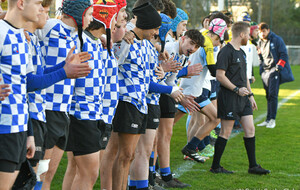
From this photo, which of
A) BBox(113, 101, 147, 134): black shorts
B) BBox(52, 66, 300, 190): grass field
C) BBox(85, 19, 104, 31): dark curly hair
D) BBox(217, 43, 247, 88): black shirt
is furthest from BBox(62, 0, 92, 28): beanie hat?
BBox(217, 43, 247, 88): black shirt

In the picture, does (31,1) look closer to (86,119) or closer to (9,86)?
(9,86)

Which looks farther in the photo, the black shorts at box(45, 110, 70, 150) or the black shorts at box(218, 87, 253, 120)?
the black shorts at box(218, 87, 253, 120)

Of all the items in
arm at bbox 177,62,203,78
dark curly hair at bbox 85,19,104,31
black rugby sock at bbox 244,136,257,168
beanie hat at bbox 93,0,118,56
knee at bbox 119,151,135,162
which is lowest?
black rugby sock at bbox 244,136,257,168

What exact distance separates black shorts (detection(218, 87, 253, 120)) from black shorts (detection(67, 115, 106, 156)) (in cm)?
295

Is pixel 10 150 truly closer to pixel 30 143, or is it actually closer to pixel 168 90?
pixel 30 143

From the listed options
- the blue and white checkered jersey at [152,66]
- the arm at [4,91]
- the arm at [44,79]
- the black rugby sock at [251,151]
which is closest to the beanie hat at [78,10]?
the arm at [44,79]

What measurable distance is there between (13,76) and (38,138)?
1.79ft

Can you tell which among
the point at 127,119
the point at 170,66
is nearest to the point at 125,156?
the point at 127,119

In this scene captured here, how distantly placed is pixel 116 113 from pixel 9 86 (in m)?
1.70

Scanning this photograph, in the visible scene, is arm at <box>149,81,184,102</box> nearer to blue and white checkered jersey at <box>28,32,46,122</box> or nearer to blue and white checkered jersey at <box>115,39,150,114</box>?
blue and white checkered jersey at <box>115,39,150,114</box>

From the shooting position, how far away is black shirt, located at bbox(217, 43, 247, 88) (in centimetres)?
628

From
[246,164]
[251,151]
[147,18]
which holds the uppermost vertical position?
[147,18]

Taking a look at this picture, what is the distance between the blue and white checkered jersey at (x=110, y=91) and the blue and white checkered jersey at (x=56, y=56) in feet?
1.92

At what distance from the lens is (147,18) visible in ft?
14.6
